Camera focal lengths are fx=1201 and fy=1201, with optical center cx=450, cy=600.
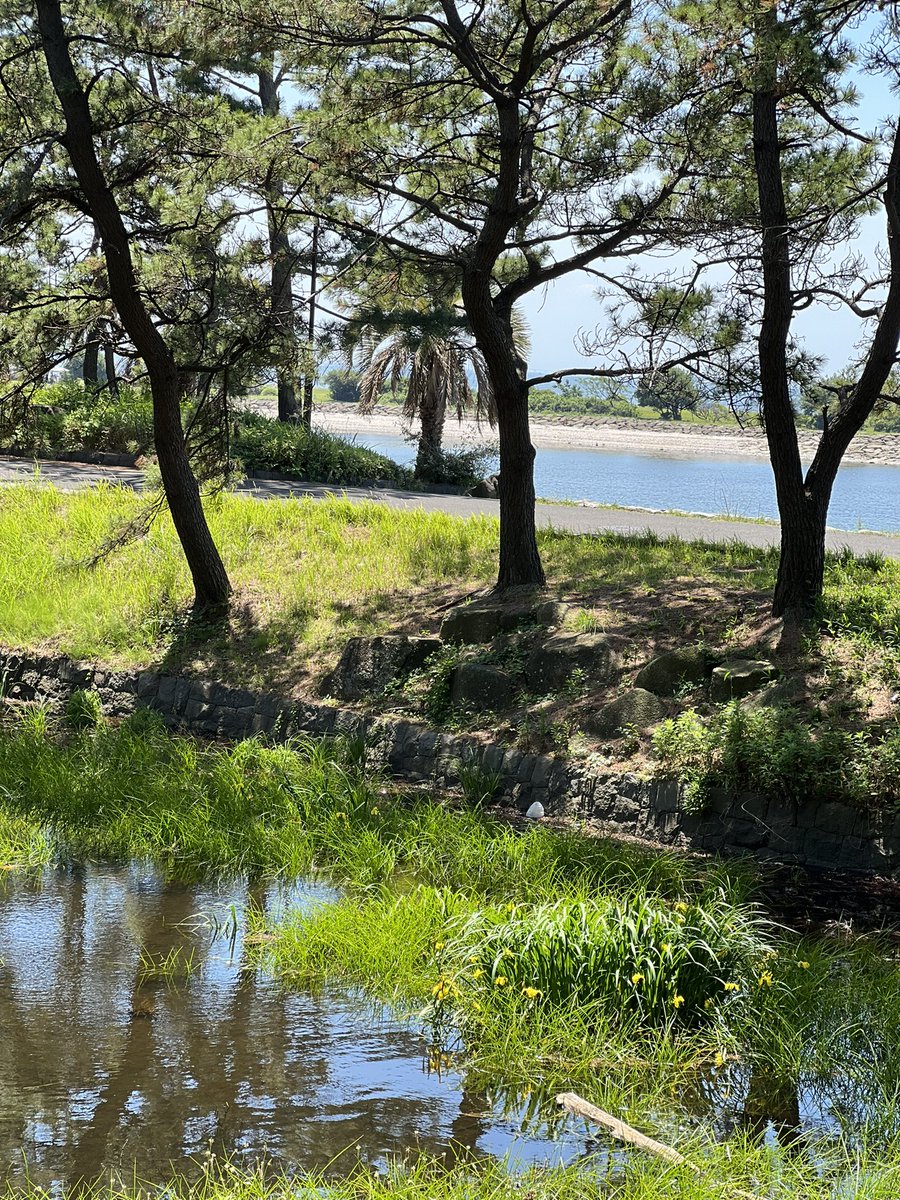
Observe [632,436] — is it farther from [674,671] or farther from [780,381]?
[674,671]

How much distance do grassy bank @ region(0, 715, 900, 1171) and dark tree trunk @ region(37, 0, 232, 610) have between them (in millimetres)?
4303

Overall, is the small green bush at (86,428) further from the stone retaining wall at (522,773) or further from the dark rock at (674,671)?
the dark rock at (674,671)

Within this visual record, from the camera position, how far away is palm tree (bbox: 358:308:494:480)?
19.9m

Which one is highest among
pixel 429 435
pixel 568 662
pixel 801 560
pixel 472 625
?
pixel 429 435

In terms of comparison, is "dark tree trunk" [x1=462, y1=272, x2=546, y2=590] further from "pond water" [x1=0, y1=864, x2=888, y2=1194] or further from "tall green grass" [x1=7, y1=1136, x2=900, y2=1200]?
"tall green grass" [x1=7, y1=1136, x2=900, y2=1200]

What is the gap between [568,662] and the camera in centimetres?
940

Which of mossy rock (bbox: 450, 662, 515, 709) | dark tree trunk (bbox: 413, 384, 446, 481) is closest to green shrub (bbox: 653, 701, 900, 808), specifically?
mossy rock (bbox: 450, 662, 515, 709)

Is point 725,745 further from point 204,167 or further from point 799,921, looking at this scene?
point 204,167

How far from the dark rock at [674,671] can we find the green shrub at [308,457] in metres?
12.3

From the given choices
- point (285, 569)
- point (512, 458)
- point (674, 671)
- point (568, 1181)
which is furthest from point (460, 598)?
point (568, 1181)

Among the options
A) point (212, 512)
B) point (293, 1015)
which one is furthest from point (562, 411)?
point (293, 1015)

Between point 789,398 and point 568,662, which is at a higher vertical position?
point 789,398

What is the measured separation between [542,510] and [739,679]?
28.0ft

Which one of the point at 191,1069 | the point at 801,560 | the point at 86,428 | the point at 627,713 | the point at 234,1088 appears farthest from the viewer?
the point at 86,428
